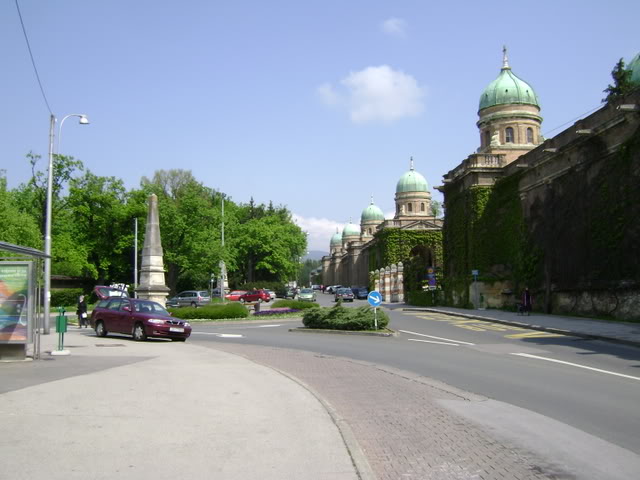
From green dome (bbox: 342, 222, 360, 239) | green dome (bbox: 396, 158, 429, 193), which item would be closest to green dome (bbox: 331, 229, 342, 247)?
green dome (bbox: 342, 222, 360, 239)

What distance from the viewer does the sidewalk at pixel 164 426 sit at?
225 inches

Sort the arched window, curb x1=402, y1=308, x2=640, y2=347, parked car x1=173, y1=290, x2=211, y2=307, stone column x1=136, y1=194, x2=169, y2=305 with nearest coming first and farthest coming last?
curb x1=402, y1=308, x2=640, y2=347, stone column x1=136, y1=194, x2=169, y2=305, parked car x1=173, y1=290, x2=211, y2=307, the arched window

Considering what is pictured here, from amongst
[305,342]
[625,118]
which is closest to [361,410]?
[305,342]

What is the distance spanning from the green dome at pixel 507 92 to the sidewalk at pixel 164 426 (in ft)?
147

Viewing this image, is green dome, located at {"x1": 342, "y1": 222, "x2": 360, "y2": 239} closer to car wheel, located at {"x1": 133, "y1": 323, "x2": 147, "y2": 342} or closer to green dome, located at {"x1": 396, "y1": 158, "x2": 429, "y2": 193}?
green dome, located at {"x1": 396, "y1": 158, "x2": 429, "y2": 193}

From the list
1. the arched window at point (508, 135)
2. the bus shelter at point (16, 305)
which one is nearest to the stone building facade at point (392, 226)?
the arched window at point (508, 135)

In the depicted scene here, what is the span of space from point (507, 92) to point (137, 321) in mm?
40571

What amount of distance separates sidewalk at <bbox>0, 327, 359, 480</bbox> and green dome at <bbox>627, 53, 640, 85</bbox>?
37.2 m

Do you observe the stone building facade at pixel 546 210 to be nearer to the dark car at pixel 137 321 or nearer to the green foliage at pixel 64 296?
the dark car at pixel 137 321

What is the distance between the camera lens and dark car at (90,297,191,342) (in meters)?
20.4

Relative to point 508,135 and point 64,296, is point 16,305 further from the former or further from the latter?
point 508,135

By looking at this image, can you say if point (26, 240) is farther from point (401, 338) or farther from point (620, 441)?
point (620, 441)

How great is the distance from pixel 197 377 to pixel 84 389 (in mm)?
2278

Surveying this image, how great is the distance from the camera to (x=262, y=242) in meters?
79.8
